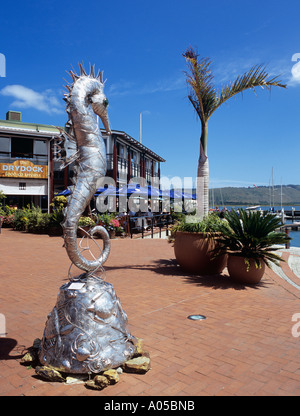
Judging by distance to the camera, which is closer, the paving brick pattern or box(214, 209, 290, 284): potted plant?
the paving brick pattern

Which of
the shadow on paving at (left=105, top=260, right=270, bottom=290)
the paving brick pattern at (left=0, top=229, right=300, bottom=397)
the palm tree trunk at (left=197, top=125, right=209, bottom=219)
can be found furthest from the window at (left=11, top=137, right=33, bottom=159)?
the palm tree trunk at (left=197, top=125, right=209, bottom=219)

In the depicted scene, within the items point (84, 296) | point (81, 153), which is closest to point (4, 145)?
point (81, 153)

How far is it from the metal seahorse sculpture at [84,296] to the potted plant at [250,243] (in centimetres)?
393

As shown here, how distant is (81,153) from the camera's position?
3.53 meters

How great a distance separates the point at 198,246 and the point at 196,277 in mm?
709

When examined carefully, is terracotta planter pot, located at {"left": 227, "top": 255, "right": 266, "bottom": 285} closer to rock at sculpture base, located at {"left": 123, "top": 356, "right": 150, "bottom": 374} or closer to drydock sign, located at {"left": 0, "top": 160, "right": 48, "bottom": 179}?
rock at sculpture base, located at {"left": 123, "top": 356, "right": 150, "bottom": 374}

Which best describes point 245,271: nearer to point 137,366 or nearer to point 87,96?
point 137,366

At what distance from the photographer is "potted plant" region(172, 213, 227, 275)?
7426mm

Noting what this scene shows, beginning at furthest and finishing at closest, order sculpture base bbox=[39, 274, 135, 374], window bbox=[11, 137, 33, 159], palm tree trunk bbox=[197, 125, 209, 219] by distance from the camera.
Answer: window bbox=[11, 137, 33, 159] → palm tree trunk bbox=[197, 125, 209, 219] → sculpture base bbox=[39, 274, 135, 374]

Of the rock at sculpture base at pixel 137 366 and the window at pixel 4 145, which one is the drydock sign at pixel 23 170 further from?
the rock at sculpture base at pixel 137 366

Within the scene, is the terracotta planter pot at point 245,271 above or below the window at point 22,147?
below

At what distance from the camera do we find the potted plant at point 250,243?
6.80 metres

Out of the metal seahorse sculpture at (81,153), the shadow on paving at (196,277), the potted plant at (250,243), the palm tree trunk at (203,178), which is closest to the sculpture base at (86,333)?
the metal seahorse sculpture at (81,153)

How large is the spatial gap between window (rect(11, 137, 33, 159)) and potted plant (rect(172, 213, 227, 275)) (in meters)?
20.3
